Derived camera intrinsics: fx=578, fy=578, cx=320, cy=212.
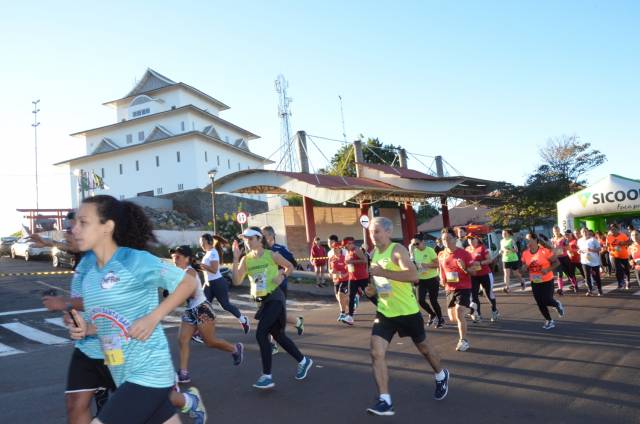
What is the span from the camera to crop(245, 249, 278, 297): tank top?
750cm

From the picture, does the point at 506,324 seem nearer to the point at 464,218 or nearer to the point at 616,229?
the point at 616,229

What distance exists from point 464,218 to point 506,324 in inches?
2077

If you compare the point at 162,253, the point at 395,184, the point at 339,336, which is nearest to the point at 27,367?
the point at 339,336

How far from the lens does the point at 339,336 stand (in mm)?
11125

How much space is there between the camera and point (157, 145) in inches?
2106

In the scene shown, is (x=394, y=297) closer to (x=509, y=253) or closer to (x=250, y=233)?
(x=250, y=233)

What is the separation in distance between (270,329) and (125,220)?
4058mm

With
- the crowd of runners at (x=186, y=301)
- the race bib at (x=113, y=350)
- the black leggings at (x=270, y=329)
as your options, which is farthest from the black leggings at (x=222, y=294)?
the race bib at (x=113, y=350)

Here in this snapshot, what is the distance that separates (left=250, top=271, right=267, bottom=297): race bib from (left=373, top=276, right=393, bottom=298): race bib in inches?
69.3

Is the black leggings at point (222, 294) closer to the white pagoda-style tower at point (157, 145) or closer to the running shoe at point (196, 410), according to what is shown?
the running shoe at point (196, 410)

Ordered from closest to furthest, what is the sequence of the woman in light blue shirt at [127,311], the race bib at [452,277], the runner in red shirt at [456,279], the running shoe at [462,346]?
the woman in light blue shirt at [127,311], the running shoe at [462,346], the runner in red shirt at [456,279], the race bib at [452,277]

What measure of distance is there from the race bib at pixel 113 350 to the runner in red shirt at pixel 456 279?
22.5 ft

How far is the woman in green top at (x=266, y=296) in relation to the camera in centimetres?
710

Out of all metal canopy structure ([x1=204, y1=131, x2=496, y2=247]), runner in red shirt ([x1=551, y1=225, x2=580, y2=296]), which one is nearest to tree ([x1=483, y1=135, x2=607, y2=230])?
metal canopy structure ([x1=204, y1=131, x2=496, y2=247])
